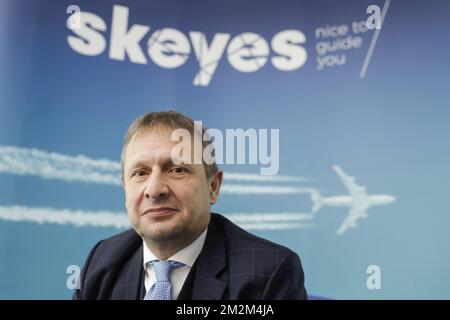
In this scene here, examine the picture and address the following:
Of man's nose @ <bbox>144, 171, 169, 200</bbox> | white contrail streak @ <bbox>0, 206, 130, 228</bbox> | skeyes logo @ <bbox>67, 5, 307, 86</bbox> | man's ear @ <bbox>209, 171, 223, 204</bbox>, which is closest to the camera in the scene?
man's nose @ <bbox>144, 171, 169, 200</bbox>

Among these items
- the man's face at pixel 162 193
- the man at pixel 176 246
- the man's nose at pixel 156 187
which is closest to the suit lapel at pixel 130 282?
the man at pixel 176 246

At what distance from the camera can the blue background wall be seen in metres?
1.58

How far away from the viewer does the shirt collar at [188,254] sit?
1296mm

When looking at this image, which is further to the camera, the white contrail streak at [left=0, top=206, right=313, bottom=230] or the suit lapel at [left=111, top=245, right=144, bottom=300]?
the white contrail streak at [left=0, top=206, right=313, bottom=230]

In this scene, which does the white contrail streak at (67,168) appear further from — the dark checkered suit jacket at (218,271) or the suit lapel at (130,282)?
the suit lapel at (130,282)

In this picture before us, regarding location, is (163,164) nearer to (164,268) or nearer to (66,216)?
(164,268)

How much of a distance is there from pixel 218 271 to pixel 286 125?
2.20 feet

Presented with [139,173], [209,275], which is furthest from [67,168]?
[209,275]

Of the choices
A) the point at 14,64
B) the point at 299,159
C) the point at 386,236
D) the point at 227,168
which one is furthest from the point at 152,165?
the point at 386,236

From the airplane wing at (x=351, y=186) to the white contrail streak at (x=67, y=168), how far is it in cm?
20

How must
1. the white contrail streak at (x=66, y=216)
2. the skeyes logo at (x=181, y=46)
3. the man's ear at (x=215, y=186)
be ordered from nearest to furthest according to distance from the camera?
the man's ear at (x=215, y=186), the white contrail streak at (x=66, y=216), the skeyes logo at (x=181, y=46)

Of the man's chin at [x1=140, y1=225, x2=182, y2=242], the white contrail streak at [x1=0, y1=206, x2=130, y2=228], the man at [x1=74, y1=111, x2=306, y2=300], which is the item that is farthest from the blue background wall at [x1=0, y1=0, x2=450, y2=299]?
the man's chin at [x1=140, y1=225, x2=182, y2=242]

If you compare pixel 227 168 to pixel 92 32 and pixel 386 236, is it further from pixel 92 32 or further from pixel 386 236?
pixel 92 32

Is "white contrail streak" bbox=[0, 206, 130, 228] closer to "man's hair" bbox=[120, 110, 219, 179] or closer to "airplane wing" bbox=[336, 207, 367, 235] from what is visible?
"man's hair" bbox=[120, 110, 219, 179]
